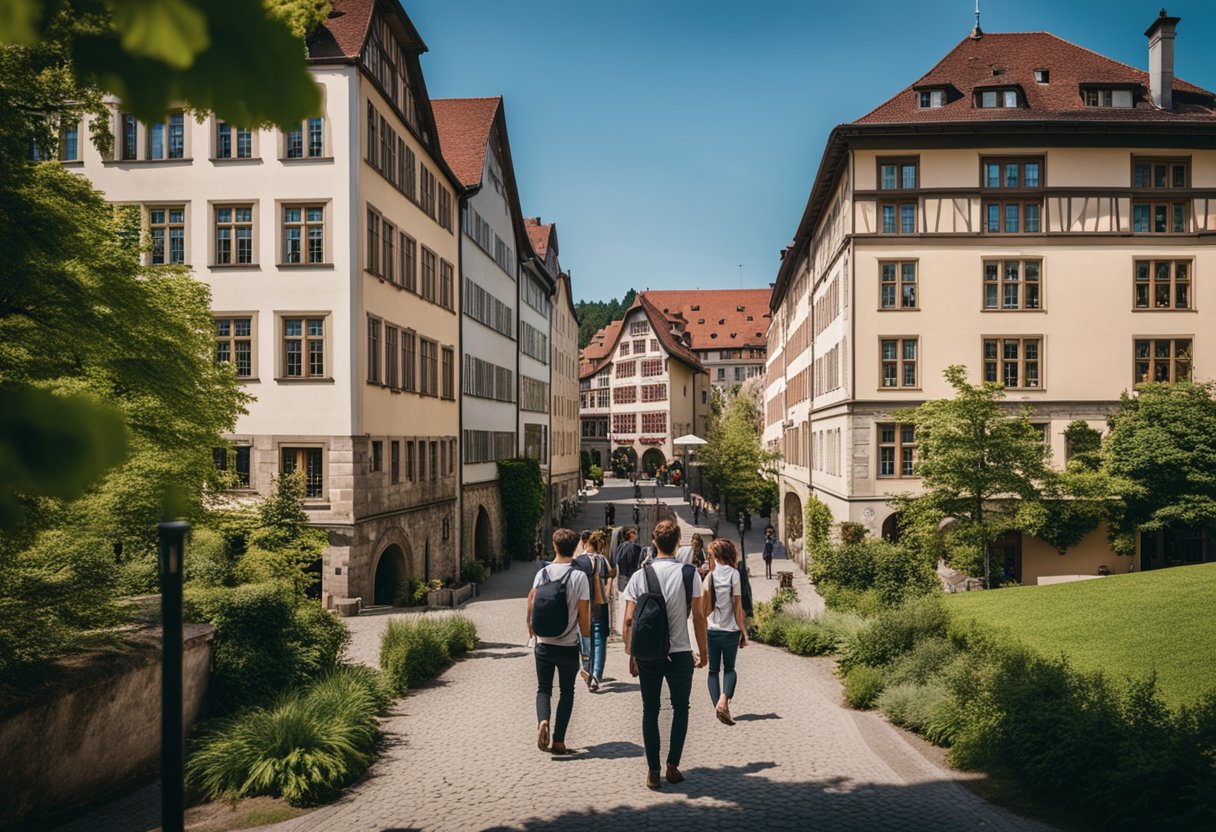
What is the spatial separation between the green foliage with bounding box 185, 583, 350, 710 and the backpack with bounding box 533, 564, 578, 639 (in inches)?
204

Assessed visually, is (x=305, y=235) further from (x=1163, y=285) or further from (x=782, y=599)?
(x=1163, y=285)

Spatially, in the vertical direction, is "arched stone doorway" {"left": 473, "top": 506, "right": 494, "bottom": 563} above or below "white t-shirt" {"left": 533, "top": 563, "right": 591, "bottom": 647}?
below

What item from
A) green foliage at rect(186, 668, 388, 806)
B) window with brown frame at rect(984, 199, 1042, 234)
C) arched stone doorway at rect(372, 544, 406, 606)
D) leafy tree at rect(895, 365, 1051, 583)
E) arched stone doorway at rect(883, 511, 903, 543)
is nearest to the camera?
green foliage at rect(186, 668, 388, 806)

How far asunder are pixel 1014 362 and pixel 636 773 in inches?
1062

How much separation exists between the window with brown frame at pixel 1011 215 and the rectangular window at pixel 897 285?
2.97 m

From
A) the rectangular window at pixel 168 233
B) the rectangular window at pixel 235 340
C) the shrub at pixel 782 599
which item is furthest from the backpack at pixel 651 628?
the rectangular window at pixel 168 233

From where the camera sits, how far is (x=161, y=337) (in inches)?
502

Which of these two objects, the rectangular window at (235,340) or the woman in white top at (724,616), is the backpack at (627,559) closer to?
the woman in white top at (724,616)

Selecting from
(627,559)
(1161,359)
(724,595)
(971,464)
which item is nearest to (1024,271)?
(1161,359)

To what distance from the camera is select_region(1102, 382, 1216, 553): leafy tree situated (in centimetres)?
2836

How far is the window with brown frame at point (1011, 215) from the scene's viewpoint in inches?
1224

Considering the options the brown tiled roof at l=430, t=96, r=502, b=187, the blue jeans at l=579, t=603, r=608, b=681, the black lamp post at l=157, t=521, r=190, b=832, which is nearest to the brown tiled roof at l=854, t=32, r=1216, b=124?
the brown tiled roof at l=430, t=96, r=502, b=187

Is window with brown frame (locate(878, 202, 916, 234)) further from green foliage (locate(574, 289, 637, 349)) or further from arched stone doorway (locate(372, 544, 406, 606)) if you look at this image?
green foliage (locate(574, 289, 637, 349))

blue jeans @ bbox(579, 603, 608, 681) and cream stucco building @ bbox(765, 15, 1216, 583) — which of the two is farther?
cream stucco building @ bbox(765, 15, 1216, 583)
